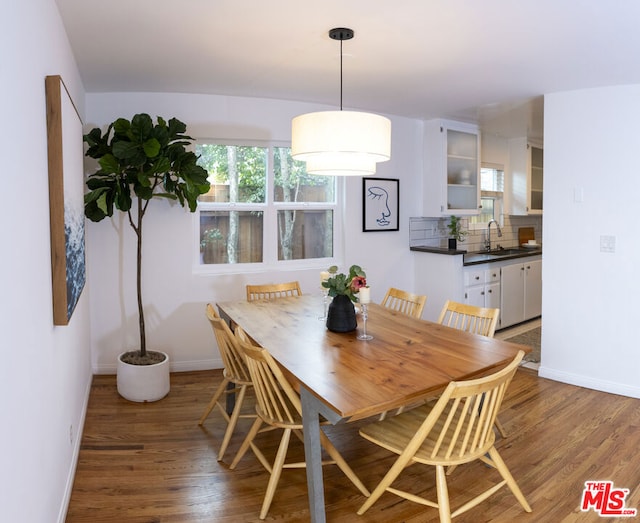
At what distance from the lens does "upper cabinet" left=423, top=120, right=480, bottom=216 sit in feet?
→ 17.1

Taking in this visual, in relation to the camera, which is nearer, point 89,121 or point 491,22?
point 491,22

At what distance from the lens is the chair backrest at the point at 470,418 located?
1.83 metres

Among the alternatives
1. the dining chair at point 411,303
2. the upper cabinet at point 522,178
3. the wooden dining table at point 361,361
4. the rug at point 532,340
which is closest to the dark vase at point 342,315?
the wooden dining table at point 361,361

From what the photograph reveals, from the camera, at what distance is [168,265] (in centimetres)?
423

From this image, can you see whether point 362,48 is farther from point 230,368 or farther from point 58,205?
point 230,368

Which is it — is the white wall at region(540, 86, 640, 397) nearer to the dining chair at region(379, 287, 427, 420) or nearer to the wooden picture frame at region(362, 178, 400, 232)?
the dining chair at region(379, 287, 427, 420)

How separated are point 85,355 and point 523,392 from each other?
10.8ft

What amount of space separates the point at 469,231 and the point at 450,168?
1246 mm

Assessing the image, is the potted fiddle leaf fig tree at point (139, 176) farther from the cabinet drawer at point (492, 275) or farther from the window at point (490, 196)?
the window at point (490, 196)

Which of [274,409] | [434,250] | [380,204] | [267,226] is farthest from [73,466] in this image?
[434,250]

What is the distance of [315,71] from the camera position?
11.5 ft

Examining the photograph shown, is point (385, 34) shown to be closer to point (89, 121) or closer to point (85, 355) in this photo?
point (89, 121)

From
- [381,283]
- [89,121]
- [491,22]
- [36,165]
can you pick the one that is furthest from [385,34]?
[381,283]

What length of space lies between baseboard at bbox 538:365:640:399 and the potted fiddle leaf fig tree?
3068 millimetres
